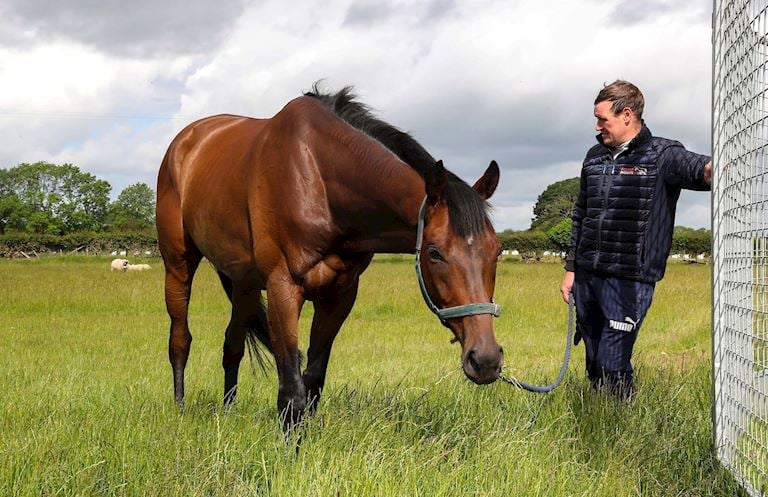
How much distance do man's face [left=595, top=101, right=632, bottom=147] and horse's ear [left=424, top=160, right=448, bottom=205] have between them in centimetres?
145

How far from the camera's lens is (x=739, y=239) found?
3562mm

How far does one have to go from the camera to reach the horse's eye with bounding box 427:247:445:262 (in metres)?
3.28

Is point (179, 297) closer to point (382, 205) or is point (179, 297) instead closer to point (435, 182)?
point (382, 205)

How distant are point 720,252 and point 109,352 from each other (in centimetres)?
792

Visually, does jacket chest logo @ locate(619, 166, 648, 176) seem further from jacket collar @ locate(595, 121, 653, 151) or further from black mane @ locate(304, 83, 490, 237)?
black mane @ locate(304, 83, 490, 237)

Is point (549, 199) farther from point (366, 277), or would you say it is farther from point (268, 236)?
point (268, 236)

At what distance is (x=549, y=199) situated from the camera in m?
99.9

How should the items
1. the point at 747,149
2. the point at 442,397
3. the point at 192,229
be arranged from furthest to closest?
the point at 192,229
the point at 442,397
the point at 747,149

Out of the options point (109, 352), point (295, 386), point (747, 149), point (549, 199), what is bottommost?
point (109, 352)

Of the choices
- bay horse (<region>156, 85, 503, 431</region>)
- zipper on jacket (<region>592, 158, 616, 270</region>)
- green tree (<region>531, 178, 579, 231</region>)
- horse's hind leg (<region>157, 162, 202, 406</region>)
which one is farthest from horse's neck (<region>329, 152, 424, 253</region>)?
green tree (<region>531, 178, 579, 231</region>)

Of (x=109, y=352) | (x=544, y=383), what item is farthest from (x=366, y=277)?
(x=544, y=383)

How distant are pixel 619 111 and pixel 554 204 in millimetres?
86093

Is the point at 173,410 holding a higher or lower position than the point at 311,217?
lower

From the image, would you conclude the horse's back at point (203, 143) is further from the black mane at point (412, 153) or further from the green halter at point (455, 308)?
the green halter at point (455, 308)
